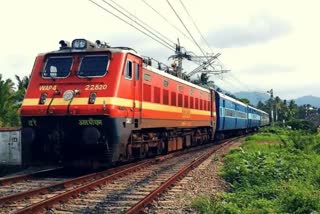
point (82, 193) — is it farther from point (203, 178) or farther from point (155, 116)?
point (155, 116)

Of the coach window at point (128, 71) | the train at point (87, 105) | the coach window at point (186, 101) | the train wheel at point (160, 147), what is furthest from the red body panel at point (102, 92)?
the coach window at point (186, 101)

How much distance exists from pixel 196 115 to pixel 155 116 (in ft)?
24.7

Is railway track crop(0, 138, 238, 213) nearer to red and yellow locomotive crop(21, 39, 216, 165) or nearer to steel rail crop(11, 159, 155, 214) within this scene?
steel rail crop(11, 159, 155, 214)

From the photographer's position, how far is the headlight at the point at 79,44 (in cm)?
1409

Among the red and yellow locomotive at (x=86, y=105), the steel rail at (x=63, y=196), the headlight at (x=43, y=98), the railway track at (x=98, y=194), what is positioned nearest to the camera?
the steel rail at (x=63, y=196)

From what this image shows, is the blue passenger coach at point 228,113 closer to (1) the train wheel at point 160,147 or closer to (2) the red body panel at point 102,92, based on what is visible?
(1) the train wheel at point 160,147

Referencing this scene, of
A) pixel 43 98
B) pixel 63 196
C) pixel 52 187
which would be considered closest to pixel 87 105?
pixel 43 98

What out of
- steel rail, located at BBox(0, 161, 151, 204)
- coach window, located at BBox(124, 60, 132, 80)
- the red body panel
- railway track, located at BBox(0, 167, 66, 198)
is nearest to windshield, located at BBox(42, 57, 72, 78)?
the red body panel

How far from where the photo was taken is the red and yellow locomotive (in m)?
12.8

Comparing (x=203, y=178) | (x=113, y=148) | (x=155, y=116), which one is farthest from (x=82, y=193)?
(x=155, y=116)

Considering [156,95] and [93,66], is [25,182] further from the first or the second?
[156,95]

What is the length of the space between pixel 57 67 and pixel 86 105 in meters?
1.96

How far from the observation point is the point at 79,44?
14211 millimetres

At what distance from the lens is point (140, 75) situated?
49.0 ft
